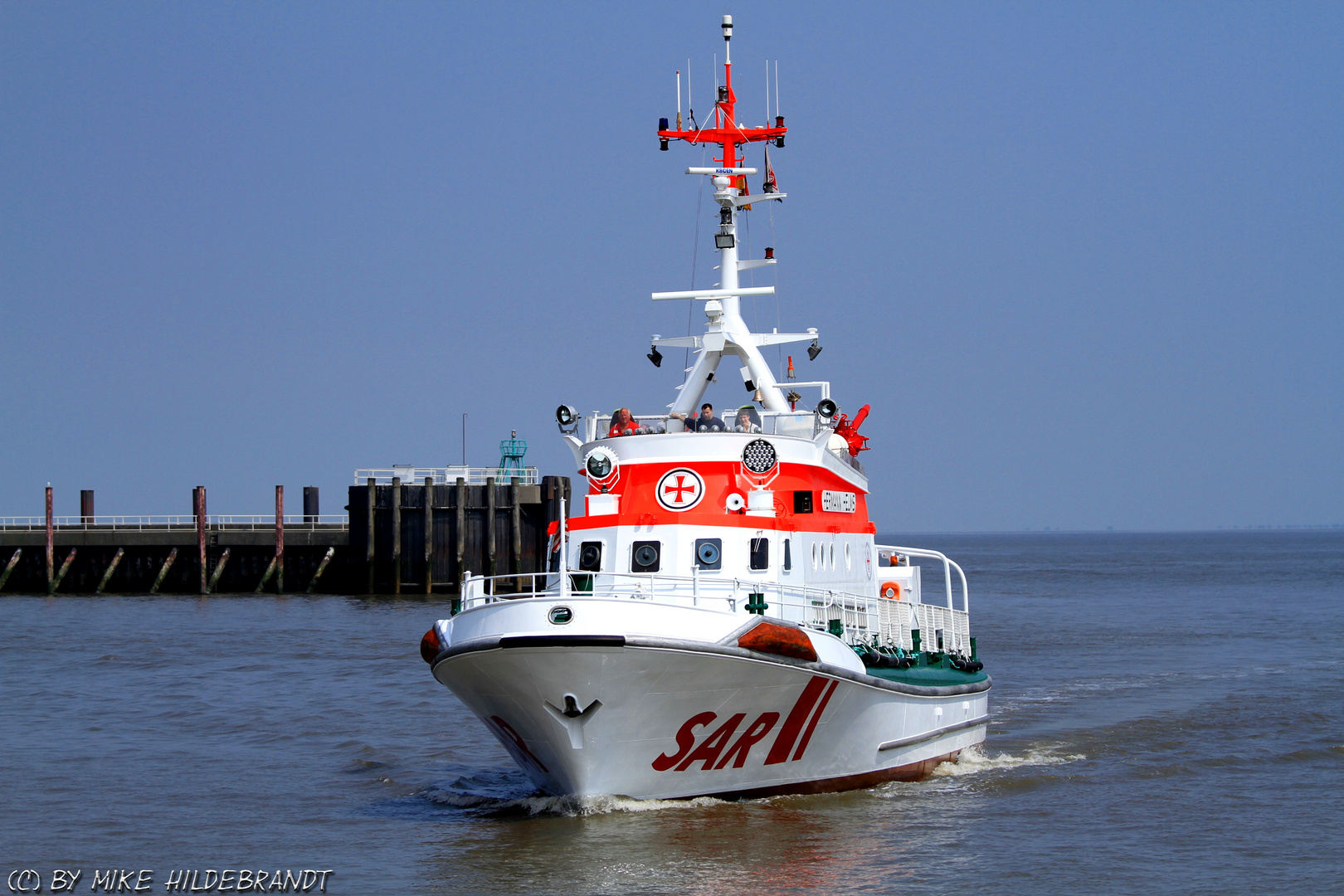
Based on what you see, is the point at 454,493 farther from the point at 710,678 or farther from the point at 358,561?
the point at 710,678

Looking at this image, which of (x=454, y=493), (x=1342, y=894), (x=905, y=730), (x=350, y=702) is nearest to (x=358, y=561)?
(x=454, y=493)

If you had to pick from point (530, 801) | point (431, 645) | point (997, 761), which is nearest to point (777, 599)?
point (530, 801)

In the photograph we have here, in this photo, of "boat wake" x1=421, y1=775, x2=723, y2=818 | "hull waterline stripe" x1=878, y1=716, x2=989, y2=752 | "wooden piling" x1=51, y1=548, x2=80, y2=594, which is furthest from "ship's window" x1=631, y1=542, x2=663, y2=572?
"wooden piling" x1=51, y1=548, x2=80, y2=594

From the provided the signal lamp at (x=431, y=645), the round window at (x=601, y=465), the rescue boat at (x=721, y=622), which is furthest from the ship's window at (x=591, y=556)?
the signal lamp at (x=431, y=645)

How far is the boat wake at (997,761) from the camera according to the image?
17922mm

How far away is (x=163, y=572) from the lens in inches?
1943

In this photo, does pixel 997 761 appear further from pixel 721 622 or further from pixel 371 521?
pixel 371 521

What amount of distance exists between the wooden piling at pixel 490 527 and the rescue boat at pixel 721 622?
1078 inches

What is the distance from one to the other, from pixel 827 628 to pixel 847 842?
2366mm

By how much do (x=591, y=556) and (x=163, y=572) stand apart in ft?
124

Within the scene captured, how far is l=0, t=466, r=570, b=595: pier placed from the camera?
47.4 m

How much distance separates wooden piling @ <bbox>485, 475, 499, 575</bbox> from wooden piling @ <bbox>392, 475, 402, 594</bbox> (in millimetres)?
3124

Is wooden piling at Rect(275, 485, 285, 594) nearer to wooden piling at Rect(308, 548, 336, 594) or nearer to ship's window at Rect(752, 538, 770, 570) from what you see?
wooden piling at Rect(308, 548, 336, 594)

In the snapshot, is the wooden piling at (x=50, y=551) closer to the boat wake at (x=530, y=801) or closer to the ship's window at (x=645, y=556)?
the boat wake at (x=530, y=801)
